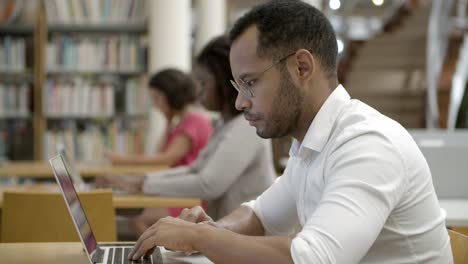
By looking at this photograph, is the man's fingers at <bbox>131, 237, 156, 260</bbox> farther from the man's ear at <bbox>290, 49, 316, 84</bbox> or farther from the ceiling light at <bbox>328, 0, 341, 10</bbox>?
the ceiling light at <bbox>328, 0, 341, 10</bbox>

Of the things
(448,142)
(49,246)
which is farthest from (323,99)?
(448,142)

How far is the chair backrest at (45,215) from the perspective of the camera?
2.64 meters

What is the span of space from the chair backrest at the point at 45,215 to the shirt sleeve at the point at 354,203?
134 centimetres

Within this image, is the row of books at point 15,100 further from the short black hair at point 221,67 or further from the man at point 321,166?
the man at point 321,166

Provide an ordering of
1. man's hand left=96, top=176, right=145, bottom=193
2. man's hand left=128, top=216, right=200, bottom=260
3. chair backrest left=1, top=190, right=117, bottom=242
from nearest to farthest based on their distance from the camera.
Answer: man's hand left=128, top=216, right=200, bottom=260 → chair backrest left=1, top=190, right=117, bottom=242 → man's hand left=96, top=176, right=145, bottom=193

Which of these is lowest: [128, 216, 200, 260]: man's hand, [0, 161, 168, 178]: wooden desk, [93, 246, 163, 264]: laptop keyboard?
[0, 161, 168, 178]: wooden desk

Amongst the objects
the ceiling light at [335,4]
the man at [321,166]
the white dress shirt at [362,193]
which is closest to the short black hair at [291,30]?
the man at [321,166]

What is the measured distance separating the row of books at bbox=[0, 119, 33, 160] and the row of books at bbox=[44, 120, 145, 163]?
24 cm

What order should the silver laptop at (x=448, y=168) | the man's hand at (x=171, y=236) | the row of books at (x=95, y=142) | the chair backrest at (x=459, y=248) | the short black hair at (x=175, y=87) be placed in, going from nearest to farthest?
1. the man's hand at (x=171, y=236)
2. the chair backrest at (x=459, y=248)
3. the silver laptop at (x=448, y=168)
4. the short black hair at (x=175, y=87)
5. the row of books at (x=95, y=142)

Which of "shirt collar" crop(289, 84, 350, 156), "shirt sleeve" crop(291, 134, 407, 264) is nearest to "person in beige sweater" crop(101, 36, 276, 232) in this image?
"shirt collar" crop(289, 84, 350, 156)

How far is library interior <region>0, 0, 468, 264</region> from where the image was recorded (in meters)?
1.88

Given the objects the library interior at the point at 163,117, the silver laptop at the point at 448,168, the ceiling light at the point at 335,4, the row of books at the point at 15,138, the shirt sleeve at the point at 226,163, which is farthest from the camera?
the row of books at the point at 15,138

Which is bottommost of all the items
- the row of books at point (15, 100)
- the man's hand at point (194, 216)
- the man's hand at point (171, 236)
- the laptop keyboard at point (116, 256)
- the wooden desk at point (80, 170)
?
the wooden desk at point (80, 170)

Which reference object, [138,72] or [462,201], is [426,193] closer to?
[462,201]
